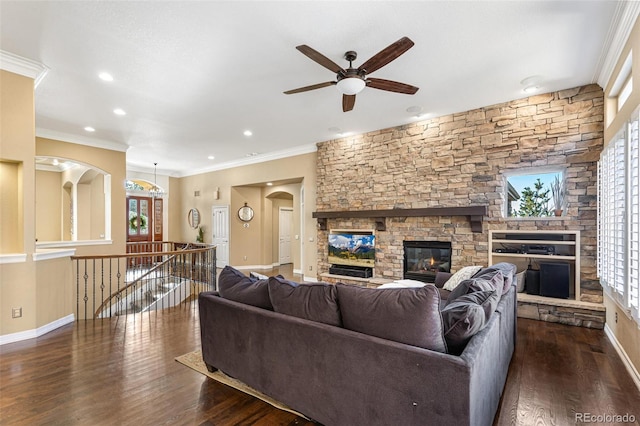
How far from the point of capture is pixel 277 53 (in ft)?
→ 10.6

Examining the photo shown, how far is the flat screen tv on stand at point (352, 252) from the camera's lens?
19.6 feet

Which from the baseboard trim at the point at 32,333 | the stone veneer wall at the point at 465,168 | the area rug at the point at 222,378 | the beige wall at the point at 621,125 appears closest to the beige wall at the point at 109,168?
the baseboard trim at the point at 32,333

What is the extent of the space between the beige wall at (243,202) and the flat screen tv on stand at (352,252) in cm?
137

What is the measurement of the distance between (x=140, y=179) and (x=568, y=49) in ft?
35.0

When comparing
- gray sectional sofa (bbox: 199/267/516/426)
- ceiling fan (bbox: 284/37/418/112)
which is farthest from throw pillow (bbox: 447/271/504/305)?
ceiling fan (bbox: 284/37/418/112)

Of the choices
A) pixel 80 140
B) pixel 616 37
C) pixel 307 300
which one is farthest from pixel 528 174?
pixel 80 140

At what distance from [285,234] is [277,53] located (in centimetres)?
757

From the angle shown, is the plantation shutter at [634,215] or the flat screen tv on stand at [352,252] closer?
the plantation shutter at [634,215]

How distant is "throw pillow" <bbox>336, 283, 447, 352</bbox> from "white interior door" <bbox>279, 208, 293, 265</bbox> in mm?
8362

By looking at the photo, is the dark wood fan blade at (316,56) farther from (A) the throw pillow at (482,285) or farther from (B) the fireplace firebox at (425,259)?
(B) the fireplace firebox at (425,259)

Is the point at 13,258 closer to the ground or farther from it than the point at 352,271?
farther from it

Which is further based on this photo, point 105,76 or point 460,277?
point 460,277

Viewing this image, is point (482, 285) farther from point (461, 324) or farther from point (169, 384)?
point (169, 384)

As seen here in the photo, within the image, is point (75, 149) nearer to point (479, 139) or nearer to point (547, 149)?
point (479, 139)
